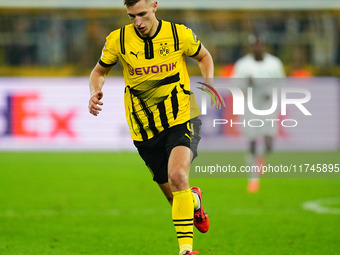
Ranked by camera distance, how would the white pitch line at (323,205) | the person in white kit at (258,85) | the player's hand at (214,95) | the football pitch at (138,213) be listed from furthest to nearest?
the person in white kit at (258,85) → the white pitch line at (323,205) → the football pitch at (138,213) → the player's hand at (214,95)

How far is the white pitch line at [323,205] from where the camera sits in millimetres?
9562

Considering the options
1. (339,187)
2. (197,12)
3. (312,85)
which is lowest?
(339,187)

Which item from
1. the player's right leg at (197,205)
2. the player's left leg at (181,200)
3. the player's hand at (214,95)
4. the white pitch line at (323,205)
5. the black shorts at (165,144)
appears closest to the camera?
the player's left leg at (181,200)

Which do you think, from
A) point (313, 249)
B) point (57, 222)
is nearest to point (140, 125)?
point (313, 249)

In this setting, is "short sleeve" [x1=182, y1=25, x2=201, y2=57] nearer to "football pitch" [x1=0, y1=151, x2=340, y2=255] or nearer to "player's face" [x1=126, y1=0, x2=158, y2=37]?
"player's face" [x1=126, y1=0, x2=158, y2=37]

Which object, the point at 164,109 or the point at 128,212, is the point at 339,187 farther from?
the point at 164,109

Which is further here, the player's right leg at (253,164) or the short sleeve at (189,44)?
the player's right leg at (253,164)

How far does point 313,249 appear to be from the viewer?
6.94 meters

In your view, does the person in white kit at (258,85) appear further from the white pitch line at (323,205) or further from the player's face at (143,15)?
the player's face at (143,15)

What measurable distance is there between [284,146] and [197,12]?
166 inches

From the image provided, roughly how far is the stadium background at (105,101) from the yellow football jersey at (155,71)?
13.8 ft

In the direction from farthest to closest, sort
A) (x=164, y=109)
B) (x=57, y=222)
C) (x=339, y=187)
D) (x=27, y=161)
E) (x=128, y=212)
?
(x=27, y=161) < (x=339, y=187) < (x=128, y=212) < (x=57, y=222) < (x=164, y=109)

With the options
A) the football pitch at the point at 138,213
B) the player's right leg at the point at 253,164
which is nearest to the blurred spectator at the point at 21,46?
the football pitch at the point at 138,213

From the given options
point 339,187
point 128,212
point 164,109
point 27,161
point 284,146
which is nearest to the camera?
point 164,109
